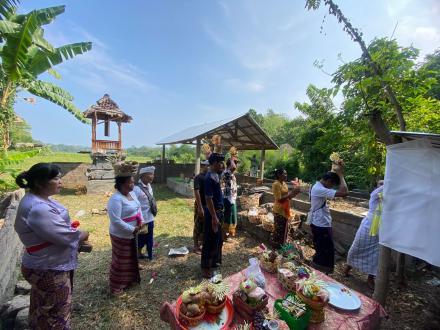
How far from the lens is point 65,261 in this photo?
6.95 ft

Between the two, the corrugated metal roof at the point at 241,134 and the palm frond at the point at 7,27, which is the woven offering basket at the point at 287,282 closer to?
the palm frond at the point at 7,27

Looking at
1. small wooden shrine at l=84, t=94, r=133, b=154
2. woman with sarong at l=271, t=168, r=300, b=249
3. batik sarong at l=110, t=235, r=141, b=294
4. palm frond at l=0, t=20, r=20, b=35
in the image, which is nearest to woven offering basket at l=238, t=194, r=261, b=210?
woman with sarong at l=271, t=168, r=300, b=249

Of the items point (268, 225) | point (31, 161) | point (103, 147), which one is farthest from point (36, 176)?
point (31, 161)

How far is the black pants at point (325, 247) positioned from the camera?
358cm

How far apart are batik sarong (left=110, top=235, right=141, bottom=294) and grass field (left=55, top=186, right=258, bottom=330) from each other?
0.57 ft

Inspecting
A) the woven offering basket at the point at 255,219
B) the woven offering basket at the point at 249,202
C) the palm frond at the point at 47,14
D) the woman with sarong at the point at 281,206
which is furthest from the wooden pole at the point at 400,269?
the palm frond at the point at 47,14

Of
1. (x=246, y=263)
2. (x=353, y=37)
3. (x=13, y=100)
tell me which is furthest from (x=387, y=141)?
(x=13, y=100)

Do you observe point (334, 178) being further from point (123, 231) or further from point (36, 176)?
point (36, 176)

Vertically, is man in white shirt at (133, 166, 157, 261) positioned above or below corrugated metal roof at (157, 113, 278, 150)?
below

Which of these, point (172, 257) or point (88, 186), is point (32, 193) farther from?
point (88, 186)

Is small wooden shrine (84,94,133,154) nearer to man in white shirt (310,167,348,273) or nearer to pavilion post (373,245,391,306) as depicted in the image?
man in white shirt (310,167,348,273)

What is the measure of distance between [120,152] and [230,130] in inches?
248

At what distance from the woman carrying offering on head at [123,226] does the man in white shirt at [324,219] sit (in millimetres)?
2761

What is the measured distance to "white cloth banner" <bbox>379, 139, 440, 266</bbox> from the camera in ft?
7.53
